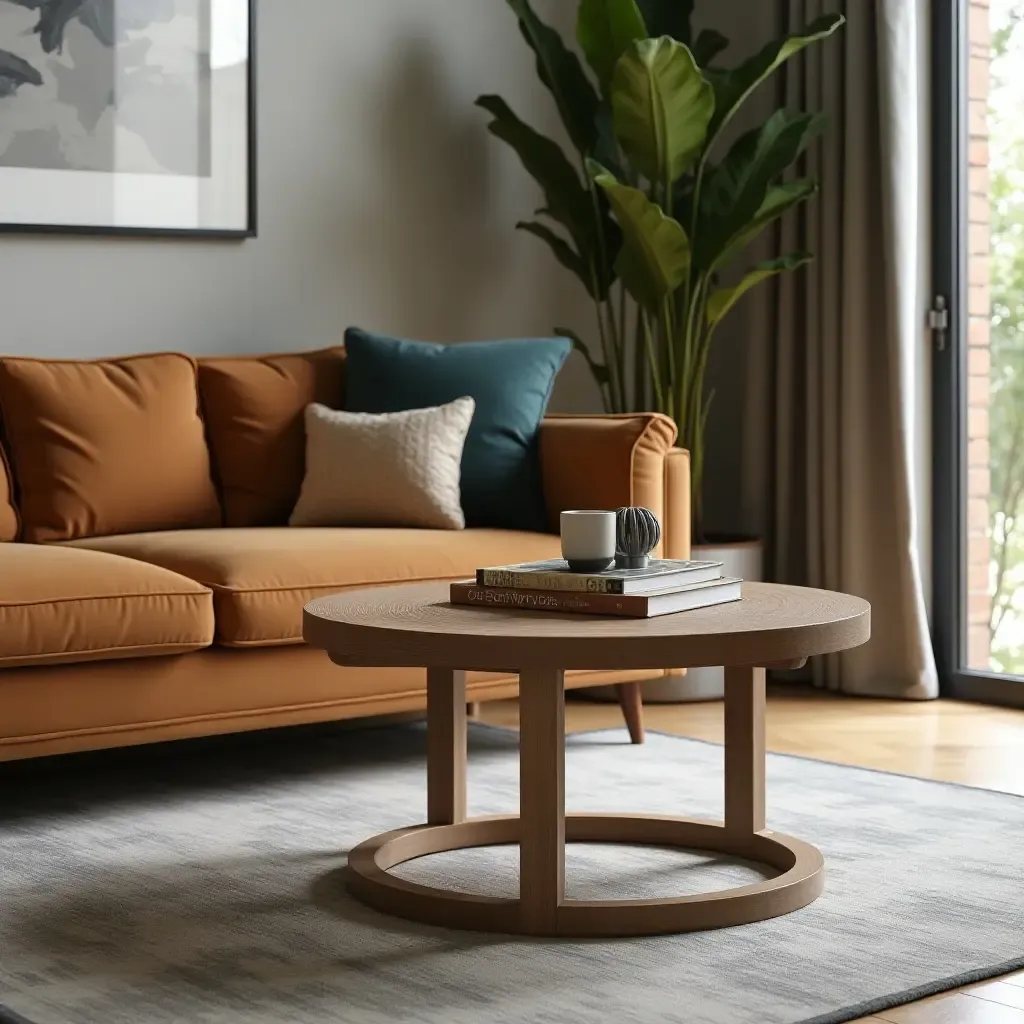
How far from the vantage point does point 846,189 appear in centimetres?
443

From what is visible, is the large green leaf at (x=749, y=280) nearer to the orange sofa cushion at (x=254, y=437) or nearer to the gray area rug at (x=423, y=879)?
the orange sofa cushion at (x=254, y=437)

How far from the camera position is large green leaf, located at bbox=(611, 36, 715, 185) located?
3.96 meters

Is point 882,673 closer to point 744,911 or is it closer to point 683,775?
point 683,775

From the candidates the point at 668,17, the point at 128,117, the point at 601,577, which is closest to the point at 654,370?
the point at 668,17

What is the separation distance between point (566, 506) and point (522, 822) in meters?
1.55

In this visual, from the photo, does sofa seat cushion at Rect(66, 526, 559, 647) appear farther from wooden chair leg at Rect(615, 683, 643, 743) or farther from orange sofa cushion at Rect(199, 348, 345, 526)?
wooden chair leg at Rect(615, 683, 643, 743)

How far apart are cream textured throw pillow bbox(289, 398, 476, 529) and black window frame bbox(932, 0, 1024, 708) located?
137 cm

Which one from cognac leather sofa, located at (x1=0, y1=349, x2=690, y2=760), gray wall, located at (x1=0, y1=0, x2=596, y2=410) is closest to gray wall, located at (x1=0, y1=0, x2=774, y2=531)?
gray wall, located at (x1=0, y1=0, x2=596, y2=410)

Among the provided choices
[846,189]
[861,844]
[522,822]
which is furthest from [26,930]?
[846,189]

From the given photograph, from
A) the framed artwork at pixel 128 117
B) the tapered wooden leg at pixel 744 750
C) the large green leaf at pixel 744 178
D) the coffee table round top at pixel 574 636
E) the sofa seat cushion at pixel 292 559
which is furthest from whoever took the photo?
the large green leaf at pixel 744 178

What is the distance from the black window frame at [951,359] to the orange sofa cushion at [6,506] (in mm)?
2301

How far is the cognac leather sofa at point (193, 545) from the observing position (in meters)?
2.92

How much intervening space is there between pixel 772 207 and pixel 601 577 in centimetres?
218

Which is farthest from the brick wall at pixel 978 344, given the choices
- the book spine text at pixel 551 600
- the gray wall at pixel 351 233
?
the book spine text at pixel 551 600
